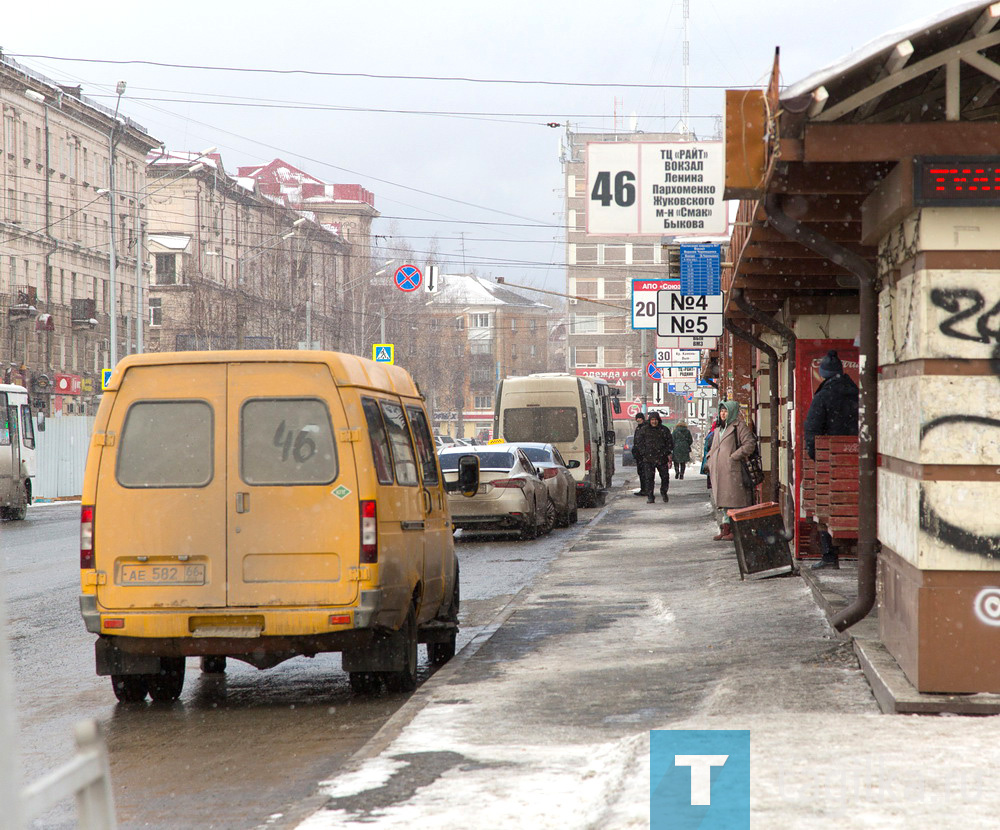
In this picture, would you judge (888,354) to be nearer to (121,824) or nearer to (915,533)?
(915,533)

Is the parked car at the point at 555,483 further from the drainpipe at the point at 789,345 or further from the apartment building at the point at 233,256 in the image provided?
the apartment building at the point at 233,256

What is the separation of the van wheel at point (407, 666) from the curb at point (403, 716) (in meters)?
0.15

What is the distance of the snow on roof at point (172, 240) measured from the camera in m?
80.5

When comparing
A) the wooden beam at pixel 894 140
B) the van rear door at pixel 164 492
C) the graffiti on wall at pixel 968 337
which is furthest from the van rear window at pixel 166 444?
the graffiti on wall at pixel 968 337

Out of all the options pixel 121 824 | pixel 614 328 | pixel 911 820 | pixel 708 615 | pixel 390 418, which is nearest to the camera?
pixel 911 820

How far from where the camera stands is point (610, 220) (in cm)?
1781

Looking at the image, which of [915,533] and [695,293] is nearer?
[915,533]

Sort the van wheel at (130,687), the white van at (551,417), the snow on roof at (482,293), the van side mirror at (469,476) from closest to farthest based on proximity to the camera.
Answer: the van wheel at (130,687) → the van side mirror at (469,476) → the white van at (551,417) → the snow on roof at (482,293)

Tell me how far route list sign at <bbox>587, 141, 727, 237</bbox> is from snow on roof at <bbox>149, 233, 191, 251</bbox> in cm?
6561

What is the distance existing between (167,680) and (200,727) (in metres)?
0.94

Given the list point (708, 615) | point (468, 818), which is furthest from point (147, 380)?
point (708, 615)

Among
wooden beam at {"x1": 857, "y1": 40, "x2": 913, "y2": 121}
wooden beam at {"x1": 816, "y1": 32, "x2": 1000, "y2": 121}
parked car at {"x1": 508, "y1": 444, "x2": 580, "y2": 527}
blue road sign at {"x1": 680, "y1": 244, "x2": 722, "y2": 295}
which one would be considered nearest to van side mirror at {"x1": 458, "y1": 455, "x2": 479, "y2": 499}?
wooden beam at {"x1": 816, "y1": 32, "x2": 1000, "y2": 121}

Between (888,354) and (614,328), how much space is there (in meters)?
114

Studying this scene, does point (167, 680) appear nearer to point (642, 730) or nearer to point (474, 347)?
point (642, 730)
